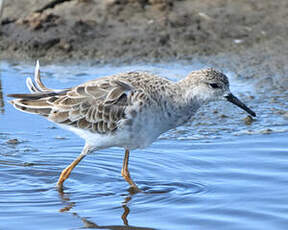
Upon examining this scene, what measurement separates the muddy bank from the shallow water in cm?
253

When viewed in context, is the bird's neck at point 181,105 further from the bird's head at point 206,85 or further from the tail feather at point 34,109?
the tail feather at point 34,109

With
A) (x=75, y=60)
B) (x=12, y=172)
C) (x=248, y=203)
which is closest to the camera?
(x=248, y=203)

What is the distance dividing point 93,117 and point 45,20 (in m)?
6.38

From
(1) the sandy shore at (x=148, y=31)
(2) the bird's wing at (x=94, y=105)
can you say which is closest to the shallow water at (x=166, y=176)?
(2) the bird's wing at (x=94, y=105)

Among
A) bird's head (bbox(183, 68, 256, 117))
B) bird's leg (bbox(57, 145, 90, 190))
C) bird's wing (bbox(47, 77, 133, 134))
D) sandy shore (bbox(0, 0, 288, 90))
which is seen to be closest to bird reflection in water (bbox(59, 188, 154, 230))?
bird's leg (bbox(57, 145, 90, 190))

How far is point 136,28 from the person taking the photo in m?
13.8

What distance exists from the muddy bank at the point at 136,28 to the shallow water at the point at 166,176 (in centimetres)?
253

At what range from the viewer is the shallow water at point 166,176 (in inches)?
273

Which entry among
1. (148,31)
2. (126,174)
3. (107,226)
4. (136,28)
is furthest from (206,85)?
(136,28)

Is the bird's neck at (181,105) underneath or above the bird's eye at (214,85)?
underneath

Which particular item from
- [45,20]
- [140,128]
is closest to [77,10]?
[45,20]

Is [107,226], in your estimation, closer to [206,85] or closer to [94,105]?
[94,105]

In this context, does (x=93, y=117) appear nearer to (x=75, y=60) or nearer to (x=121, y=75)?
(x=121, y=75)

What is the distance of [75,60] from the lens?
1312 centimetres
